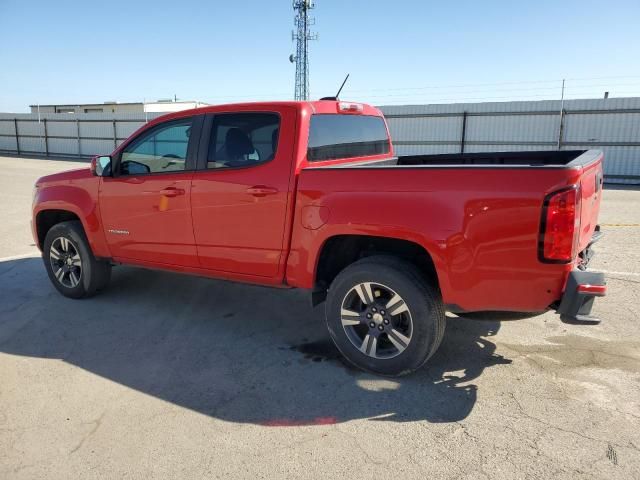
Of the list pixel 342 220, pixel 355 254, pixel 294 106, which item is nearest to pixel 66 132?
pixel 294 106

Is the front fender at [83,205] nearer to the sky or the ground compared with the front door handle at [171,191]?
nearer to the ground

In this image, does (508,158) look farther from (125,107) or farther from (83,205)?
(125,107)

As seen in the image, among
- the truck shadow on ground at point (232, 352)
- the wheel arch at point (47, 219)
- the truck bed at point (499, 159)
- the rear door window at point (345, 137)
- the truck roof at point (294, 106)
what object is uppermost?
the truck roof at point (294, 106)

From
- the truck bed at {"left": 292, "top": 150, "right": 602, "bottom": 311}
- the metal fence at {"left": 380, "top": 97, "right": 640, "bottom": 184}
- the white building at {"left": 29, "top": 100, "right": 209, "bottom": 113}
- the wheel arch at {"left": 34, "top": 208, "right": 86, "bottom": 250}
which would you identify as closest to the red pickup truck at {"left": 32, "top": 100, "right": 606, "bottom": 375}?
the truck bed at {"left": 292, "top": 150, "right": 602, "bottom": 311}

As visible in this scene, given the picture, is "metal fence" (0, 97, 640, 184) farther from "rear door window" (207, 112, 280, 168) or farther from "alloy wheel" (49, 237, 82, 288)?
"alloy wheel" (49, 237, 82, 288)

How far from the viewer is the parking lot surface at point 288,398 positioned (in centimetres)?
261

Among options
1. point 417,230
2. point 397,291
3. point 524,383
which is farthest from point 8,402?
point 524,383

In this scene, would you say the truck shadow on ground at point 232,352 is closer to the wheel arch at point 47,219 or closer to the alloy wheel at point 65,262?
the alloy wheel at point 65,262

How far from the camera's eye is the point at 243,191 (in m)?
3.90

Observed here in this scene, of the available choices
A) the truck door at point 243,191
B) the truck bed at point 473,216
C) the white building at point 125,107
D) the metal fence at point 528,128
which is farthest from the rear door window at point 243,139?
the white building at point 125,107

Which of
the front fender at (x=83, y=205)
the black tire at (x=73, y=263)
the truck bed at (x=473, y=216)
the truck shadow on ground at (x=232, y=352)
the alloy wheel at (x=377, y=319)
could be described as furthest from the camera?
the black tire at (x=73, y=263)

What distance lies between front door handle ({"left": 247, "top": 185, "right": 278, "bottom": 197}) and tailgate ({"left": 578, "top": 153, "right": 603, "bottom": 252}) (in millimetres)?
2033

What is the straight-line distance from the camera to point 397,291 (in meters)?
3.34

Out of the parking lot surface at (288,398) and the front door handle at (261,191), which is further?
the front door handle at (261,191)
